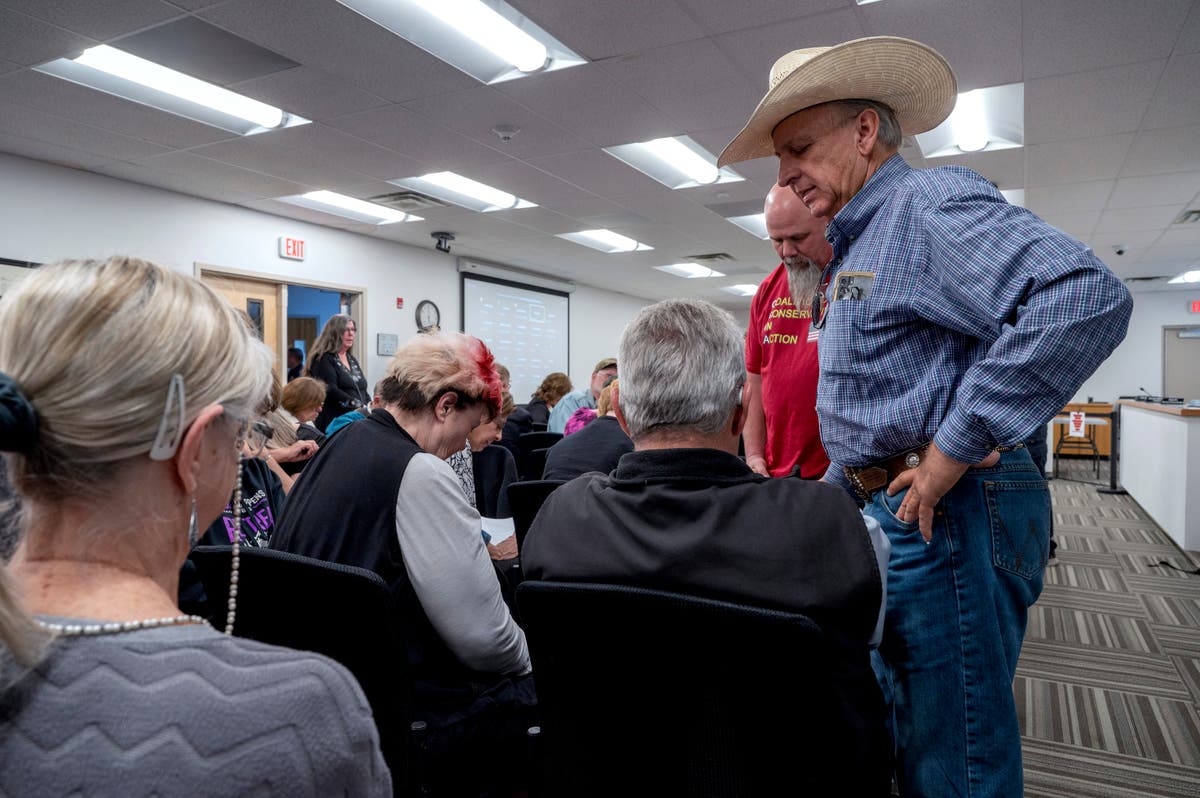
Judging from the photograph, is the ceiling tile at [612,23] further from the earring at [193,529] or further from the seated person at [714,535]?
the earring at [193,529]

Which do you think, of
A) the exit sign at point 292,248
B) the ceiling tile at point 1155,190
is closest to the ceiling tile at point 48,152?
the exit sign at point 292,248

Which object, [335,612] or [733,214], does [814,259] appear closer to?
[335,612]

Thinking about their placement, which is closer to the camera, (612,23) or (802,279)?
(802,279)

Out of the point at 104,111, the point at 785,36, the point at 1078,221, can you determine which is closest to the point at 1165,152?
the point at 1078,221

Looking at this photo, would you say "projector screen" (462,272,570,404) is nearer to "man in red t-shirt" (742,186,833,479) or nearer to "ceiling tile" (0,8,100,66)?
"ceiling tile" (0,8,100,66)

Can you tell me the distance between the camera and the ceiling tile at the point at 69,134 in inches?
165

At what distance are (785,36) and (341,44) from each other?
199cm

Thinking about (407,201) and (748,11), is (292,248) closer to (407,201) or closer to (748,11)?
(407,201)

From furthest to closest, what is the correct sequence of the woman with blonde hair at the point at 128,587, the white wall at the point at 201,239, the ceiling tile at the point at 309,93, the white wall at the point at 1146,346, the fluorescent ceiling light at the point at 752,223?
1. the white wall at the point at 1146,346
2. the fluorescent ceiling light at the point at 752,223
3. the white wall at the point at 201,239
4. the ceiling tile at the point at 309,93
5. the woman with blonde hair at the point at 128,587

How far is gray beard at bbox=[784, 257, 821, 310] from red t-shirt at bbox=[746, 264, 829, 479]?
0.15 feet

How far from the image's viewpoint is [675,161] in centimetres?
536

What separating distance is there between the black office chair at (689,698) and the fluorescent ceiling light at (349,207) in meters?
5.81

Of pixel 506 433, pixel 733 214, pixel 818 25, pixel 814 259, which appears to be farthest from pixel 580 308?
pixel 814 259

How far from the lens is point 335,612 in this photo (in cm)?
108
